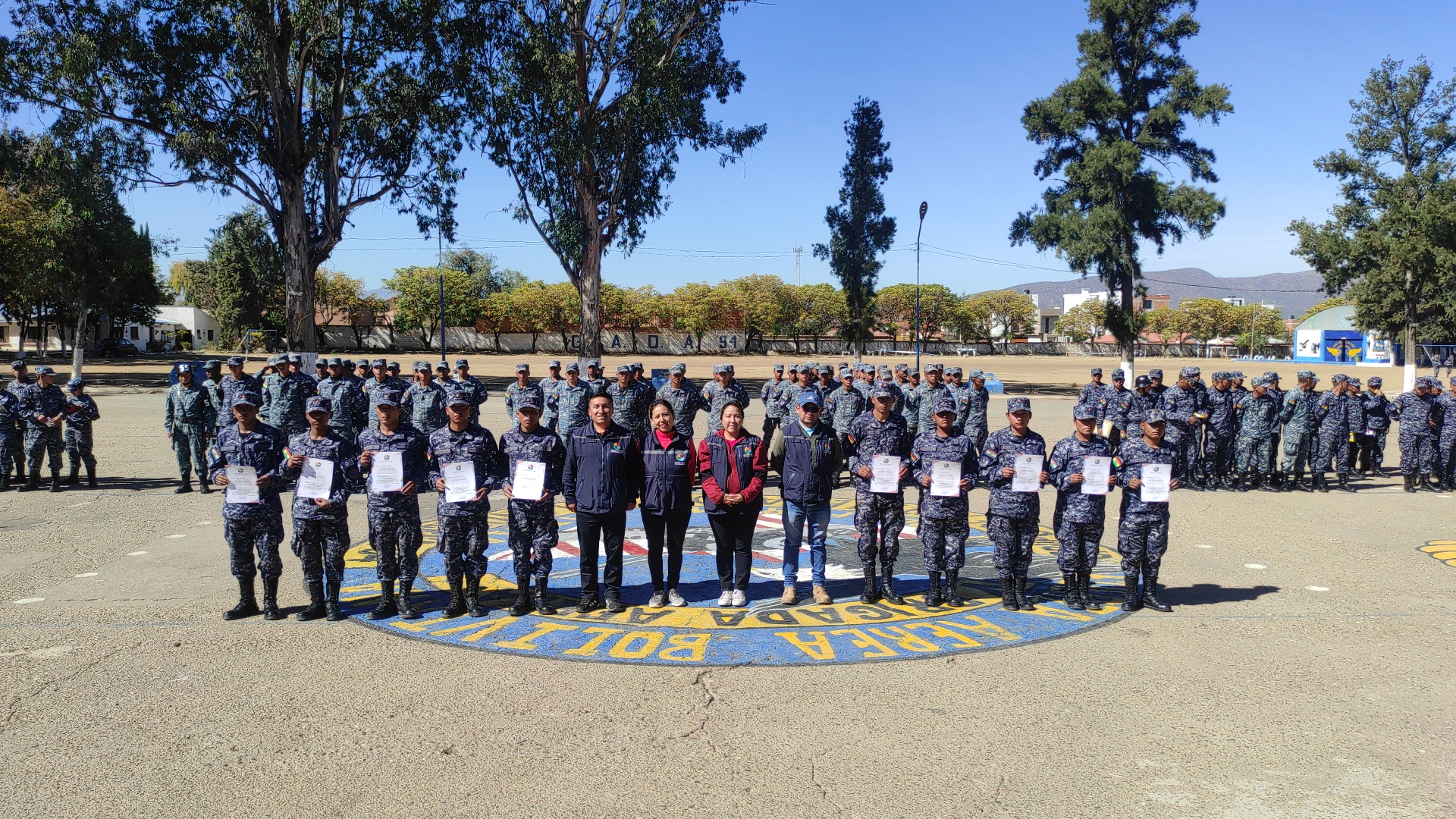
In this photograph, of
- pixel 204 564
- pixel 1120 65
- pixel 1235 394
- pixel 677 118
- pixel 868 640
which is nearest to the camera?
pixel 868 640

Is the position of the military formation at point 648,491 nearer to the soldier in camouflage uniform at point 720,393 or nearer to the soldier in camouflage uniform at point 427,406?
the soldier in camouflage uniform at point 720,393

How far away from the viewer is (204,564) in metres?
8.52

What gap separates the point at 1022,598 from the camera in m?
7.21

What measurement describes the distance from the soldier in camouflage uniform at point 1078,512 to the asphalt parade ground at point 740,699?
0.85 feet

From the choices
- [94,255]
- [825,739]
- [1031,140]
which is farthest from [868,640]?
[94,255]

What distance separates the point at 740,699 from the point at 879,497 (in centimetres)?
256

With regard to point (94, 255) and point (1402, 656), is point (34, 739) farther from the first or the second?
point (94, 255)

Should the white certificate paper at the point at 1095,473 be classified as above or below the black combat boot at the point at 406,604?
above

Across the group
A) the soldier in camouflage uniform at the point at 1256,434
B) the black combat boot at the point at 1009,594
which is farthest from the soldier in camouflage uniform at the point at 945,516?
the soldier in camouflage uniform at the point at 1256,434

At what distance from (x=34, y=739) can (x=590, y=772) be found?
3.14 metres

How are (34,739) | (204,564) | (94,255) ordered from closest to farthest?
(34,739), (204,564), (94,255)

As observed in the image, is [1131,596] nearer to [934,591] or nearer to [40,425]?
[934,591]

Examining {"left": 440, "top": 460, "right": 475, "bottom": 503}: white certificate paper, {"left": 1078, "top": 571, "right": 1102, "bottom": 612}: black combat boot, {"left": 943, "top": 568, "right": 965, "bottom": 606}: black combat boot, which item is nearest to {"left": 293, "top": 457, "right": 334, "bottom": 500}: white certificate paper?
{"left": 440, "top": 460, "right": 475, "bottom": 503}: white certificate paper

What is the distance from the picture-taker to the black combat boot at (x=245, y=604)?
6.82 metres
